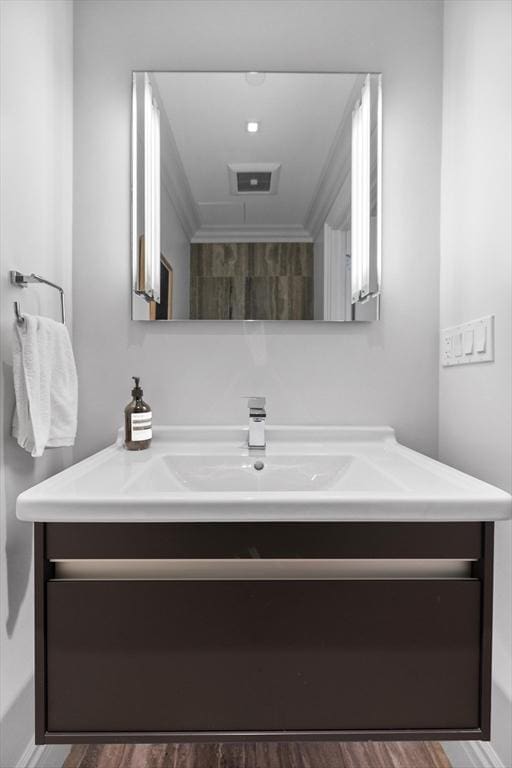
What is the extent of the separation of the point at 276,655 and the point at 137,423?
0.70m

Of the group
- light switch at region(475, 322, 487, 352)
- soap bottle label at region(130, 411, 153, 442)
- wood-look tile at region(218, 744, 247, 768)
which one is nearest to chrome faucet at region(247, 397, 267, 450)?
soap bottle label at region(130, 411, 153, 442)

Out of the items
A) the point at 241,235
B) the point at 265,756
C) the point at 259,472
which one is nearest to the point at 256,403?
the point at 259,472

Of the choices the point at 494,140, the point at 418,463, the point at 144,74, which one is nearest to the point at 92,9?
the point at 144,74

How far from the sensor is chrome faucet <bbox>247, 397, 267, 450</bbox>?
131 cm

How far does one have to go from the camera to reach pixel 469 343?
4.08 ft

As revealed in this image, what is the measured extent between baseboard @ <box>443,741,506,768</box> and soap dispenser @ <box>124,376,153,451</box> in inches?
44.6

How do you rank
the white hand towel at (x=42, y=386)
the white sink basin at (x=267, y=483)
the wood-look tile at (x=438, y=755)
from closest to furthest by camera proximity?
the white sink basin at (x=267, y=483) < the white hand towel at (x=42, y=386) < the wood-look tile at (x=438, y=755)

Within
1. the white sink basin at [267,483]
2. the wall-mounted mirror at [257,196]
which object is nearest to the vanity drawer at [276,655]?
the white sink basin at [267,483]

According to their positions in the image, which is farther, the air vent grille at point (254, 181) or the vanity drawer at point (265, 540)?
the air vent grille at point (254, 181)

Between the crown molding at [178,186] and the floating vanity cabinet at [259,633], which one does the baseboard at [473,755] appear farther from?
the crown molding at [178,186]

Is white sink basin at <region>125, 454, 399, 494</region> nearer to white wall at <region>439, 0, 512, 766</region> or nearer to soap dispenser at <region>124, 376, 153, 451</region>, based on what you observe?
soap dispenser at <region>124, 376, 153, 451</region>

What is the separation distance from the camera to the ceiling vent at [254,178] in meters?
Answer: 1.44

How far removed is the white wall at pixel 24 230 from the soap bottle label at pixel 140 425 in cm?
25

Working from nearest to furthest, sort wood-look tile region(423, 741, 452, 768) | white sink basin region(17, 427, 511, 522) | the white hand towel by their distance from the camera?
1. white sink basin region(17, 427, 511, 522)
2. the white hand towel
3. wood-look tile region(423, 741, 452, 768)
